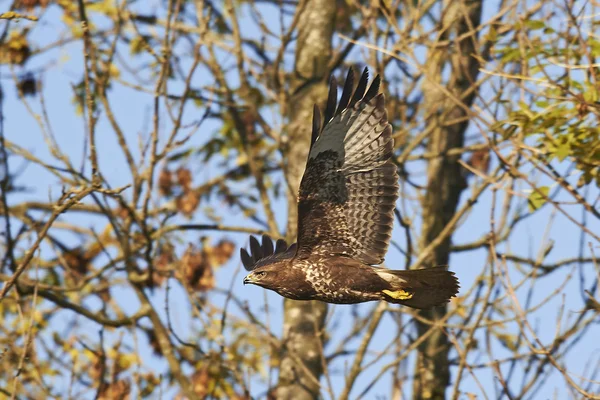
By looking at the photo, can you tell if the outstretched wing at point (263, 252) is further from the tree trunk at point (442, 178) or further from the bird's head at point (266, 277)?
the tree trunk at point (442, 178)

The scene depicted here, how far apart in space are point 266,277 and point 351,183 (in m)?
0.81

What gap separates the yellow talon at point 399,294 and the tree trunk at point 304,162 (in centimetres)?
164

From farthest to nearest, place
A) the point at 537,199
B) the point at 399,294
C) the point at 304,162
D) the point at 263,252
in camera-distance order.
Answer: the point at 304,162
the point at 263,252
the point at 537,199
the point at 399,294

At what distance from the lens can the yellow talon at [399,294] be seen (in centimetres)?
562

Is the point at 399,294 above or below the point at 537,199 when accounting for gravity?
below

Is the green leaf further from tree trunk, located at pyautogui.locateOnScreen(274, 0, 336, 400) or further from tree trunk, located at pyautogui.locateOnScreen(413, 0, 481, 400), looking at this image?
tree trunk, located at pyautogui.locateOnScreen(413, 0, 481, 400)

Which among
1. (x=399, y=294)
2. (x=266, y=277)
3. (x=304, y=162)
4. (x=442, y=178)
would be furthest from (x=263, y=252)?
(x=442, y=178)

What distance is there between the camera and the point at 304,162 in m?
8.61

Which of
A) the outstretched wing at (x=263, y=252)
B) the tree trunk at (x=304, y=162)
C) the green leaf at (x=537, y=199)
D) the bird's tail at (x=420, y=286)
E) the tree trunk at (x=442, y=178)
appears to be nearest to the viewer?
the bird's tail at (x=420, y=286)

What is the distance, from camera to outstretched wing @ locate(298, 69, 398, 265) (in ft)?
18.6

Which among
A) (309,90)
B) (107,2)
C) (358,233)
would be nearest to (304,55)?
(309,90)

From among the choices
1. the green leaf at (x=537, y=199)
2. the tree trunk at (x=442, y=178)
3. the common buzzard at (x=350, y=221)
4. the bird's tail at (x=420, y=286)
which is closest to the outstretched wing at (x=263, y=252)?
the common buzzard at (x=350, y=221)

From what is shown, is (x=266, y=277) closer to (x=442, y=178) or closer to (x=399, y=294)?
(x=399, y=294)

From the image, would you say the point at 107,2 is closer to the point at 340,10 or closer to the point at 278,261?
the point at 340,10
